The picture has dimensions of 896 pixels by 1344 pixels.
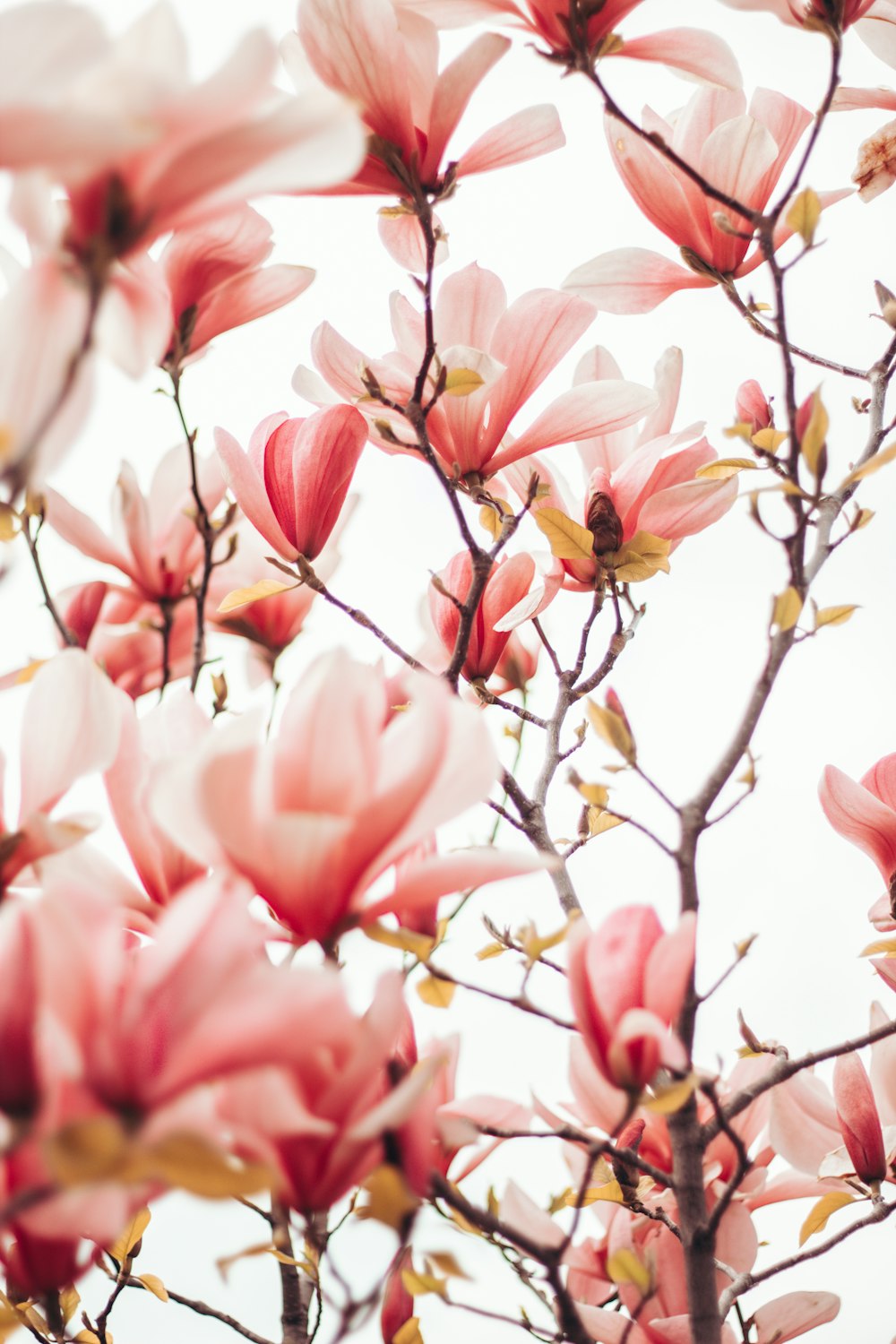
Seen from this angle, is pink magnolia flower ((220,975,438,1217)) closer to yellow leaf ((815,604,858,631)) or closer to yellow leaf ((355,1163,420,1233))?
yellow leaf ((355,1163,420,1233))

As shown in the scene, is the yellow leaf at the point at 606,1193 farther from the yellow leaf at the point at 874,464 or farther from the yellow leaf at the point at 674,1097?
the yellow leaf at the point at 874,464

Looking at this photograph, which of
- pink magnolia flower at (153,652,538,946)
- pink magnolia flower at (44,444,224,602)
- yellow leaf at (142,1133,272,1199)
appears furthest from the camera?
pink magnolia flower at (44,444,224,602)

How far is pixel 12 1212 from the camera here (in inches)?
11.1

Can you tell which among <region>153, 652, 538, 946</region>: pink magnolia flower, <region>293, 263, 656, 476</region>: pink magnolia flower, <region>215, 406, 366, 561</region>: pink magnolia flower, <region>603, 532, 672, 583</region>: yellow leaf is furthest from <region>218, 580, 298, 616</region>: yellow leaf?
<region>153, 652, 538, 946</region>: pink magnolia flower

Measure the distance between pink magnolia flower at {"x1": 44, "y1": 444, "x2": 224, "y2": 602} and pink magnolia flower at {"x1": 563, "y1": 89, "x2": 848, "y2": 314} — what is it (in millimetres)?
388

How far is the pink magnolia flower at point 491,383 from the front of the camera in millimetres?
782

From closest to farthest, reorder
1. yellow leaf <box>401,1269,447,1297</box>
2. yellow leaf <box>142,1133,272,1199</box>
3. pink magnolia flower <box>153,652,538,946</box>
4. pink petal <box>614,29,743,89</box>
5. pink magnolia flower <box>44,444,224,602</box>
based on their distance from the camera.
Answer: yellow leaf <box>142,1133,272,1199</box> → pink magnolia flower <box>153,652,538,946</box> → yellow leaf <box>401,1269,447,1297</box> → pink petal <box>614,29,743,89</box> → pink magnolia flower <box>44,444,224,602</box>

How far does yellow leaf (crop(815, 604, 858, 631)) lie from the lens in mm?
651

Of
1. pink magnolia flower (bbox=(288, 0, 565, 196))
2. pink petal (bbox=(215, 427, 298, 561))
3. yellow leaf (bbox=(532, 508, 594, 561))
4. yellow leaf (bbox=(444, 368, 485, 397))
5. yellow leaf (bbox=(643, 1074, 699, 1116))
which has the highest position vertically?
pink magnolia flower (bbox=(288, 0, 565, 196))

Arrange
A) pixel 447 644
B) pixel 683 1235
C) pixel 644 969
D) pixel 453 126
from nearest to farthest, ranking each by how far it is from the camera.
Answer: pixel 644 969, pixel 683 1235, pixel 453 126, pixel 447 644

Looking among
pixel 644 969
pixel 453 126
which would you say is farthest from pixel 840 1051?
pixel 453 126

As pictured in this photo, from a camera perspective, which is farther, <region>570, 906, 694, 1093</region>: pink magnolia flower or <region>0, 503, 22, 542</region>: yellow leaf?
<region>0, 503, 22, 542</region>: yellow leaf

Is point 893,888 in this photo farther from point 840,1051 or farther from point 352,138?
point 352,138

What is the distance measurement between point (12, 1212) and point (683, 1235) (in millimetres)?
413
